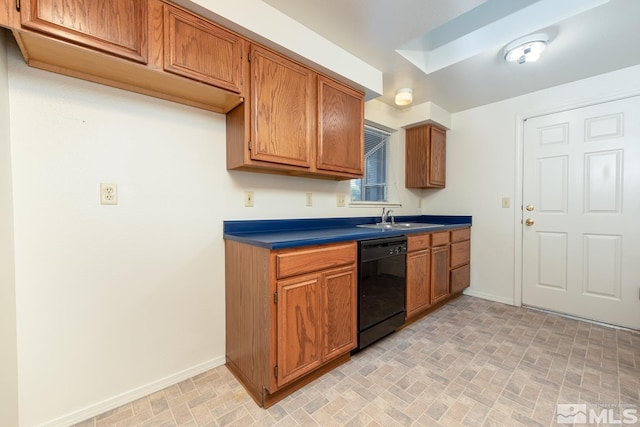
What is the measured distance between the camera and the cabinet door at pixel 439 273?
2.50 metres

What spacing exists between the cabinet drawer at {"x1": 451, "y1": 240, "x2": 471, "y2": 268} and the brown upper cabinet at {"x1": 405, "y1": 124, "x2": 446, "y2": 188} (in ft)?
2.52

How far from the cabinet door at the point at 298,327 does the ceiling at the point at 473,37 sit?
65.4 inches

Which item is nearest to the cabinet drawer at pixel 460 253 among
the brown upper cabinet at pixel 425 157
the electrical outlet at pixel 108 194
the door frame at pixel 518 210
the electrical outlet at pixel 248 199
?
the door frame at pixel 518 210

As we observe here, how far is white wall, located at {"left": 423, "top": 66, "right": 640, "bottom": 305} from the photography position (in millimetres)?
2764

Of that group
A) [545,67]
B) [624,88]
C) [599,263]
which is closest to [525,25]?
[545,67]

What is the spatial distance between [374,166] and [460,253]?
1.41 m

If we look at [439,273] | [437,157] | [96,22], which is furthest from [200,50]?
[437,157]

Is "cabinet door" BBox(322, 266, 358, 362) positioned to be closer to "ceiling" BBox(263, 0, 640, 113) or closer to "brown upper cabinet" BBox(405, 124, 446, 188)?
"ceiling" BBox(263, 0, 640, 113)

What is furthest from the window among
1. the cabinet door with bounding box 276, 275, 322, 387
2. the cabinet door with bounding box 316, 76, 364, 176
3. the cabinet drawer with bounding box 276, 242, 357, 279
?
the cabinet door with bounding box 276, 275, 322, 387

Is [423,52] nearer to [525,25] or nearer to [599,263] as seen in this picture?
[525,25]

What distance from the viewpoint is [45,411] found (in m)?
1.22

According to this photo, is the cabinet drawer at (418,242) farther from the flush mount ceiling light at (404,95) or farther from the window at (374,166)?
the flush mount ceiling light at (404,95)

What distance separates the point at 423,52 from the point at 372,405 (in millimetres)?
2642

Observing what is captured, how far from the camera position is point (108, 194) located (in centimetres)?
136
